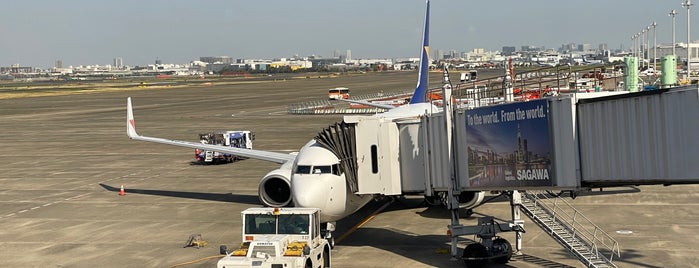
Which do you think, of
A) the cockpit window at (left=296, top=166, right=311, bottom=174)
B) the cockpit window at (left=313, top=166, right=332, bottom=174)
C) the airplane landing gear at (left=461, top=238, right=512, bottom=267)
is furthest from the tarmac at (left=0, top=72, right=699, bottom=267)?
the cockpit window at (left=296, top=166, right=311, bottom=174)

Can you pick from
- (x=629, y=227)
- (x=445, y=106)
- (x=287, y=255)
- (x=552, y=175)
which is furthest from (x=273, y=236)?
(x=629, y=227)

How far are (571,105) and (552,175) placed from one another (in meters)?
1.97

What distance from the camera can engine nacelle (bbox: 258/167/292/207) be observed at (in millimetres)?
28656

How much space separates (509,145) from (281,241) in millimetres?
6961

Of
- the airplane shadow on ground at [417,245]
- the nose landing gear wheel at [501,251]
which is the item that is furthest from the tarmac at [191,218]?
the nose landing gear wheel at [501,251]

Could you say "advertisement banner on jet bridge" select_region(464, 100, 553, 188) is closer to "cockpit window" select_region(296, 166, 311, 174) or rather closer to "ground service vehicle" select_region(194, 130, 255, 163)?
"cockpit window" select_region(296, 166, 311, 174)

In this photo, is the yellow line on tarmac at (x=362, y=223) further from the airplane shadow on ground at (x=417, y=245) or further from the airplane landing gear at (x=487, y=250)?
the airplane landing gear at (x=487, y=250)

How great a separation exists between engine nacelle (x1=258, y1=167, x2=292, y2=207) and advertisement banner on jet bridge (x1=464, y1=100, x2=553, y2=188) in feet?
27.3

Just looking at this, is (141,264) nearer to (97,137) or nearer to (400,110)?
(400,110)

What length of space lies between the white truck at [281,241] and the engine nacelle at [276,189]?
4976 millimetres

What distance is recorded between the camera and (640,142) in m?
17.4

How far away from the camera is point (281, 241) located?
21.6 meters

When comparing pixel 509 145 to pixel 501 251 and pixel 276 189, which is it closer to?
pixel 501 251

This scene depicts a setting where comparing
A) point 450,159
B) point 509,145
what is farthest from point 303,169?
point 509,145
